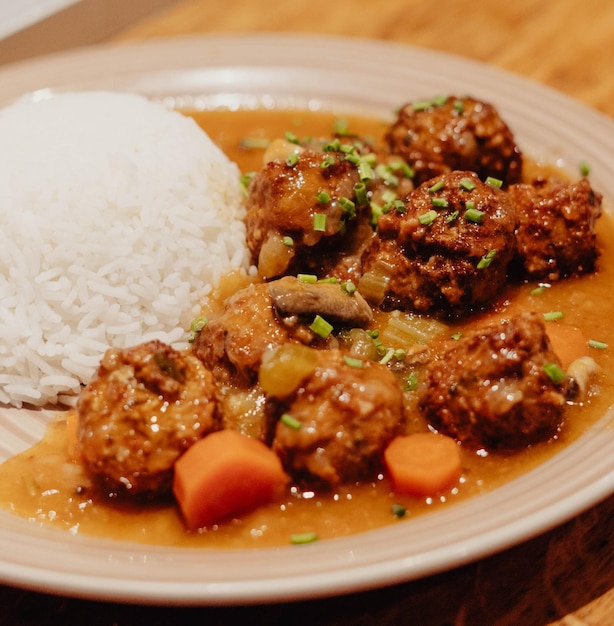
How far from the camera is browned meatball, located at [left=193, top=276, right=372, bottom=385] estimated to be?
3812 mm

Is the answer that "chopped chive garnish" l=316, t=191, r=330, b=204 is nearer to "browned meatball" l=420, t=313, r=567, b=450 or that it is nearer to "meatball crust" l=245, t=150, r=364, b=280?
"meatball crust" l=245, t=150, r=364, b=280

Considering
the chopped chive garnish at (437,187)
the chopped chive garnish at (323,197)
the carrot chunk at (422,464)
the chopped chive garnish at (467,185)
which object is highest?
the chopped chive garnish at (467,185)

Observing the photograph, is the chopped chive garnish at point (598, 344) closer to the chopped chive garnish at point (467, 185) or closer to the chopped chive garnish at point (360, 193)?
the chopped chive garnish at point (467, 185)

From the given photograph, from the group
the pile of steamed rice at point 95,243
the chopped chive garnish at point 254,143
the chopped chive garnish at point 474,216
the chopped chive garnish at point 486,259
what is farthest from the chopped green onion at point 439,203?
the chopped chive garnish at point 254,143

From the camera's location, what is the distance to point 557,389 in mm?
3471

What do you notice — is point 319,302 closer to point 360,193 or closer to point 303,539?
point 360,193

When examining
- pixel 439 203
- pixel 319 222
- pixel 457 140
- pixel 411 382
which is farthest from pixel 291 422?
pixel 457 140

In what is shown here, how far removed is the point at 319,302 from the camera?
386 cm

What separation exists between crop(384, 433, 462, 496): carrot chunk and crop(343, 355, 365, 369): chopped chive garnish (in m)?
0.38

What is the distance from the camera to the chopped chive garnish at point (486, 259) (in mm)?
4055

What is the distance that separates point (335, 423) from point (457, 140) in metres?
2.44

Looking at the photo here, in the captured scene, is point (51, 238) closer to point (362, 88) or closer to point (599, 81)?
point (362, 88)

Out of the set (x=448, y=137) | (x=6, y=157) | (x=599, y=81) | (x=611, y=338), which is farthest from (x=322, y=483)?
(x=599, y=81)

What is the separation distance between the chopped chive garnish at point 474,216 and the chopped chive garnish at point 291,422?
156 centimetres
